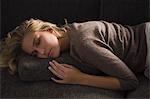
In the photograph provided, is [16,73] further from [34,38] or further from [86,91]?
[86,91]

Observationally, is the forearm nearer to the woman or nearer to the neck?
the woman

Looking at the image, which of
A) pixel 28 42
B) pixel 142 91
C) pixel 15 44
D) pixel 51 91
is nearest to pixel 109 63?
pixel 142 91

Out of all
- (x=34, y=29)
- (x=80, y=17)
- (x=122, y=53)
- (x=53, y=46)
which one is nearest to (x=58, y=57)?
(x=53, y=46)

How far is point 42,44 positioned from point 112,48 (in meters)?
0.35

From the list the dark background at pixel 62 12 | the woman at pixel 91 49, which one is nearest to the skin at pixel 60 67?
the woman at pixel 91 49

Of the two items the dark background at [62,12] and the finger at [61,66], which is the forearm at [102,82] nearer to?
the finger at [61,66]

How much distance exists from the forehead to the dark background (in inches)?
16.8

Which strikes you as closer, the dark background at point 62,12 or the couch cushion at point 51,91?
the couch cushion at point 51,91

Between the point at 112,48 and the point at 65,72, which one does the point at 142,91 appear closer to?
the point at 112,48

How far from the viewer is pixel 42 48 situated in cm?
162

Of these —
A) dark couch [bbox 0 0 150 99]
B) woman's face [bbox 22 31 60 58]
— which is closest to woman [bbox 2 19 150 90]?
woman's face [bbox 22 31 60 58]

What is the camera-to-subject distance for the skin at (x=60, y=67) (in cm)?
156

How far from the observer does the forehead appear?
1635mm

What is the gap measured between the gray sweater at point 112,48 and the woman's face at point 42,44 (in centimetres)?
8
